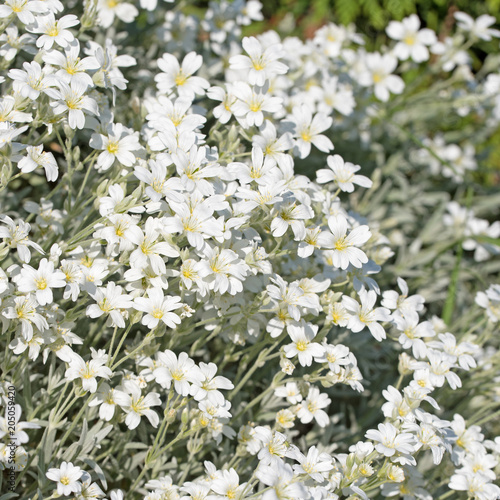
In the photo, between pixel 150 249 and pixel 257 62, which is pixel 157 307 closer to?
pixel 150 249

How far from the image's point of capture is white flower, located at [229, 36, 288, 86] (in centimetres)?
238

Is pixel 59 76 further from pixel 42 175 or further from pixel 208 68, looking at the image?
pixel 208 68

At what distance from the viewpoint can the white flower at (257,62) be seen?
2.38 m

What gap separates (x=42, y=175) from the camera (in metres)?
3.10

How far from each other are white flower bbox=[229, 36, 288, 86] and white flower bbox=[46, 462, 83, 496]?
147 cm

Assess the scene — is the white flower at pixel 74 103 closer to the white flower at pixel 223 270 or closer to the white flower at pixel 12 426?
the white flower at pixel 223 270

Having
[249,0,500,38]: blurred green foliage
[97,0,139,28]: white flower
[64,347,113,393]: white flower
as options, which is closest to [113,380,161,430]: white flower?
[64,347,113,393]: white flower

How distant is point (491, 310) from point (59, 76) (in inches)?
74.2

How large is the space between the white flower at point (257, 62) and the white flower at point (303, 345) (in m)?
0.92

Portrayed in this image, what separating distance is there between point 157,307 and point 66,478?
0.57 meters

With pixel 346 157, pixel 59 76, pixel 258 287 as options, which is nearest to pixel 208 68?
pixel 346 157

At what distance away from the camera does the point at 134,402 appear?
2.08 metres

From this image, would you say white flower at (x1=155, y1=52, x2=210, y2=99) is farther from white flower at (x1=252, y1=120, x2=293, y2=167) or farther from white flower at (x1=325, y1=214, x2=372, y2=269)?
white flower at (x1=325, y1=214, x2=372, y2=269)

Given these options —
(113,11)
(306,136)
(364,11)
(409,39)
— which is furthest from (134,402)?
(364,11)
